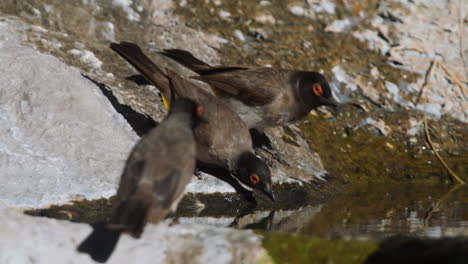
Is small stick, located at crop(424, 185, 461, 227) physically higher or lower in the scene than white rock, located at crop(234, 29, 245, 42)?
higher

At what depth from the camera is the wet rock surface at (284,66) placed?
5078 millimetres

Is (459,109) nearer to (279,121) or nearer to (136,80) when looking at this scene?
(279,121)

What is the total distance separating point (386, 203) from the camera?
576 centimetres

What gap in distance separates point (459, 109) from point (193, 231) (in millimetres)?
4864

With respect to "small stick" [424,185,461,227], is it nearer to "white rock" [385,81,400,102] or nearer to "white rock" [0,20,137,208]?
"white rock" [385,81,400,102]

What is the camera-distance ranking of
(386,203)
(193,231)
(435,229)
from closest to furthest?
(193,231)
(435,229)
(386,203)

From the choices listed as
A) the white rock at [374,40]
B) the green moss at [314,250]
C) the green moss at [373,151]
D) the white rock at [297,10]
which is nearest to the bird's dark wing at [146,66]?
the green moss at [373,151]

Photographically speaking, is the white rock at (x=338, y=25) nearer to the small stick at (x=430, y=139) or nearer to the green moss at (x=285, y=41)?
the green moss at (x=285, y=41)

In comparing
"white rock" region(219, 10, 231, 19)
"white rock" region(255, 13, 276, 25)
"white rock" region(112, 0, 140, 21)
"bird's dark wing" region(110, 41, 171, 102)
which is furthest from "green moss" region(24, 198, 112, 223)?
"white rock" region(255, 13, 276, 25)

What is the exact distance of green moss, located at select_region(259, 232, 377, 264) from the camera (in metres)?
3.62

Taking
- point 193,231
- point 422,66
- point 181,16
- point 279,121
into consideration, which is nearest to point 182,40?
point 181,16

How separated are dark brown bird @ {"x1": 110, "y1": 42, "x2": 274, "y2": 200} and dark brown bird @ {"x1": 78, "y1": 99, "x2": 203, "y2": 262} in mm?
1056

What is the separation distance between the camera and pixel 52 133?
17.9 feet

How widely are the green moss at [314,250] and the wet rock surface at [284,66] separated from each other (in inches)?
2.4
